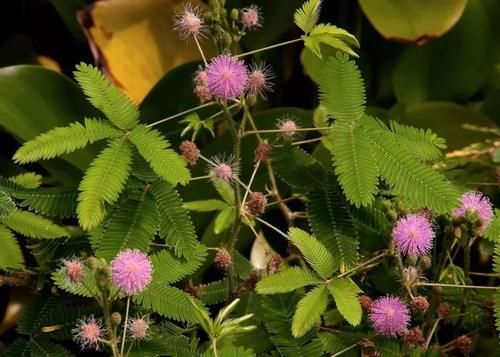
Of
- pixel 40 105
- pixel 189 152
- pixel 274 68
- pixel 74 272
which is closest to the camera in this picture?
pixel 74 272

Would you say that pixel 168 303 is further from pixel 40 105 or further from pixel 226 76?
pixel 40 105

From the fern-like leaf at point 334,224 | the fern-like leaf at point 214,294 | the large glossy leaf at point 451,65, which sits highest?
the fern-like leaf at point 334,224

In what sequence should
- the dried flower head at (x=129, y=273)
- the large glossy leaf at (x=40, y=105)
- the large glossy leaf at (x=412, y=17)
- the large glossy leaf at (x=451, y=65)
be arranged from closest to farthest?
the dried flower head at (x=129, y=273) → the large glossy leaf at (x=40, y=105) → the large glossy leaf at (x=412, y=17) → the large glossy leaf at (x=451, y=65)

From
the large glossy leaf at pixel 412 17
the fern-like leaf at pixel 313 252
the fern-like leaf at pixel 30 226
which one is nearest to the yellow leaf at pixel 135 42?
the large glossy leaf at pixel 412 17

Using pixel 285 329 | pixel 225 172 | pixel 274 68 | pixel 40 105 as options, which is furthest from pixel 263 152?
pixel 274 68

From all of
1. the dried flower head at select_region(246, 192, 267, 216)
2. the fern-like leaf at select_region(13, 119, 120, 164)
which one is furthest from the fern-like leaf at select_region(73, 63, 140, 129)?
the dried flower head at select_region(246, 192, 267, 216)

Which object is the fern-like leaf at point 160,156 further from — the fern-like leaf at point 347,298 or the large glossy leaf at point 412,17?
the large glossy leaf at point 412,17

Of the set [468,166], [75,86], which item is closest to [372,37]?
[468,166]
